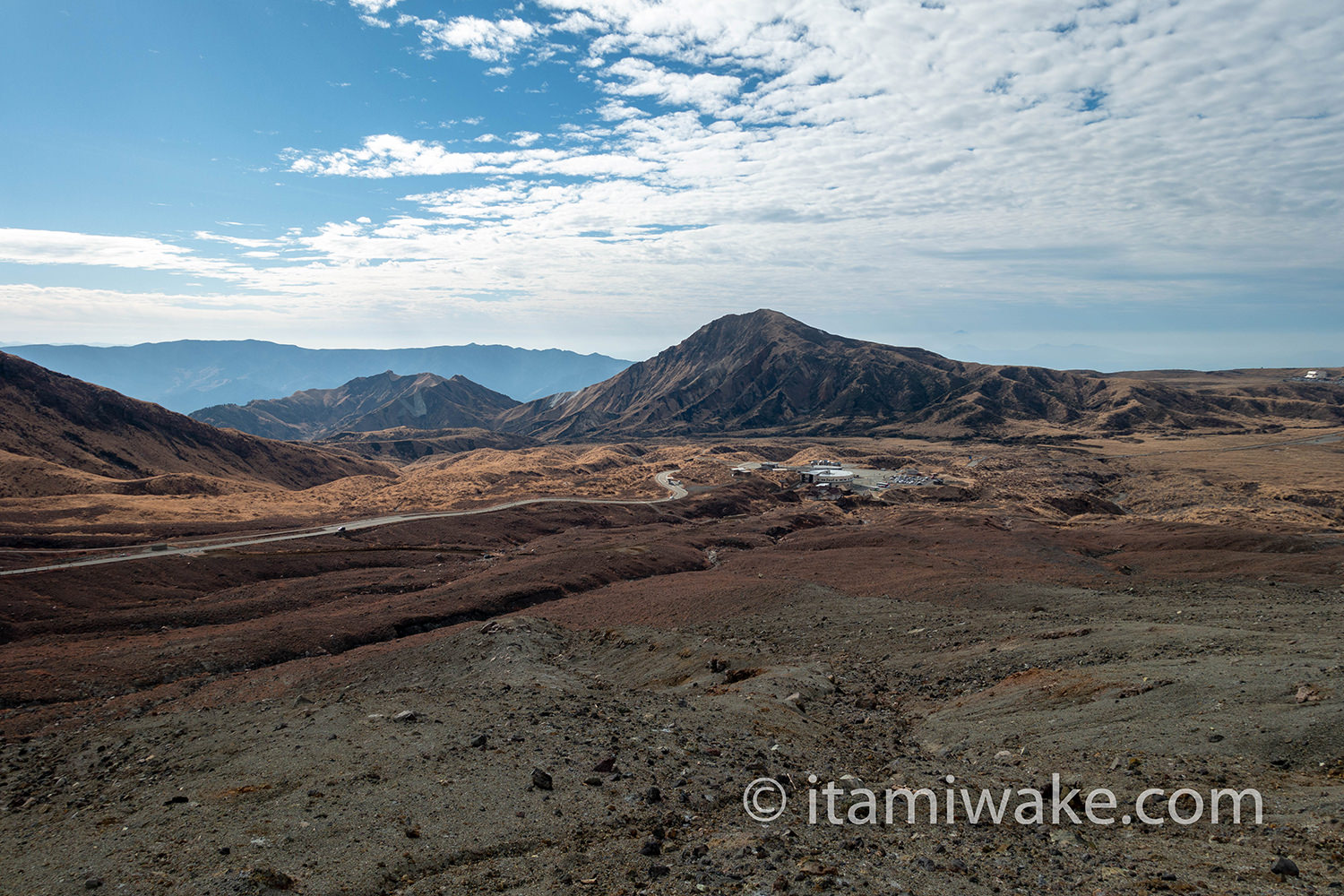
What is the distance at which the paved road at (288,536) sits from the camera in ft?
139

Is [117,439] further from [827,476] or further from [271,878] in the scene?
[271,878]

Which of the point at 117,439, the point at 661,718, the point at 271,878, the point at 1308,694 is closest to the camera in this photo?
the point at 271,878

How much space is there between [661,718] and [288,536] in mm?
52458

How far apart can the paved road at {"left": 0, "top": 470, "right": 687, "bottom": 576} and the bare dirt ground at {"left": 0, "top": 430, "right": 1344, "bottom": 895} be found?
3.05 metres

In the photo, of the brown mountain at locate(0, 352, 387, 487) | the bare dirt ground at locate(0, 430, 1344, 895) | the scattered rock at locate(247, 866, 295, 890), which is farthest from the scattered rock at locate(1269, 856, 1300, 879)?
the brown mountain at locate(0, 352, 387, 487)

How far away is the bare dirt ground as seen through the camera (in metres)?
10.2

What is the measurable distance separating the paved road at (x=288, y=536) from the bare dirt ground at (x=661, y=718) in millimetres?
3049

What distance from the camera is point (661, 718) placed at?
17188 millimetres

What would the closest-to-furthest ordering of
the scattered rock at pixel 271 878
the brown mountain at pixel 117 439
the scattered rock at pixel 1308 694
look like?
the scattered rock at pixel 271 878 → the scattered rock at pixel 1308 694 → the brown mountain at pixel 117 439

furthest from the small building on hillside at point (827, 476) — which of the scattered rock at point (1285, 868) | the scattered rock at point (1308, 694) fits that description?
the scattered rock at point (1285, 868)

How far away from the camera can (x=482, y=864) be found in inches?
420

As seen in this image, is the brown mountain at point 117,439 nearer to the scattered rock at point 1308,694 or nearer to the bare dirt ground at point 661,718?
the bare dirt ground at point 661,718

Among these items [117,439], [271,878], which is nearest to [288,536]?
[271,878]

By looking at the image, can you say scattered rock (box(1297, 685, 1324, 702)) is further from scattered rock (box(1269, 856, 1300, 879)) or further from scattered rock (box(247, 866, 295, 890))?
scattered rock (box(247, 866, 295, 890))
